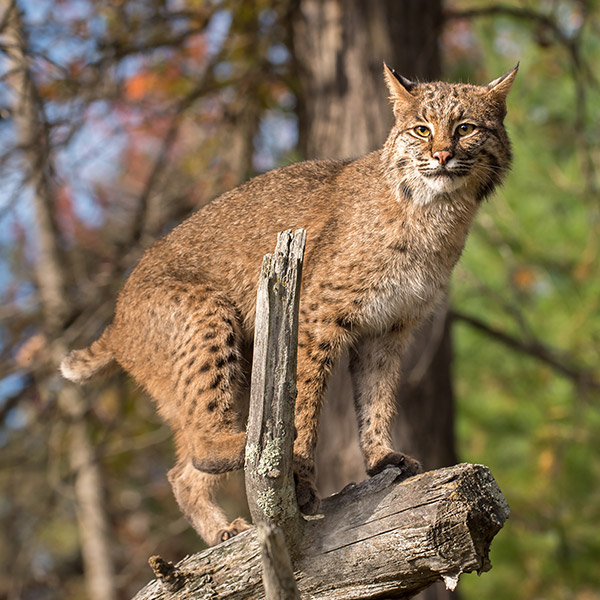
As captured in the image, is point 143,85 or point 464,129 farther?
point 143,85

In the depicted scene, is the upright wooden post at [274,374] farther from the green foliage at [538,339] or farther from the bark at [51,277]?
the green foliage at [538,339]

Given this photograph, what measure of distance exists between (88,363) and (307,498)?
198 cm

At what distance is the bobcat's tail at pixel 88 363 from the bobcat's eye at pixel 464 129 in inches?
102

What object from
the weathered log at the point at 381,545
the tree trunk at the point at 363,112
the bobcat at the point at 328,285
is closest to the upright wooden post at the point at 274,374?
the weathered log at the point at 381,545

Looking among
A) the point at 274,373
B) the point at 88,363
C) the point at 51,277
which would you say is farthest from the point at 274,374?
the point at 51,277

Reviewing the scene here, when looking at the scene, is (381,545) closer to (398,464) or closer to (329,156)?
(398,464)

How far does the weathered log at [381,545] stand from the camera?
3438 mm

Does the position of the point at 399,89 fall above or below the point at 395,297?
above

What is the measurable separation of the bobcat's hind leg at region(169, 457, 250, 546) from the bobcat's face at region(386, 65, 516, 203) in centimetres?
218

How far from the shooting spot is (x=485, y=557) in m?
3.46

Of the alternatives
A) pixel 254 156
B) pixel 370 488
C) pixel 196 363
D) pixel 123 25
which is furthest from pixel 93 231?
pixel 370 488

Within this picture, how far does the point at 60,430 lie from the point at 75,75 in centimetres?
349

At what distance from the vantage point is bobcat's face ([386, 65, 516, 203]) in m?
4.44

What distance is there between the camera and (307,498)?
3992 millimetres
